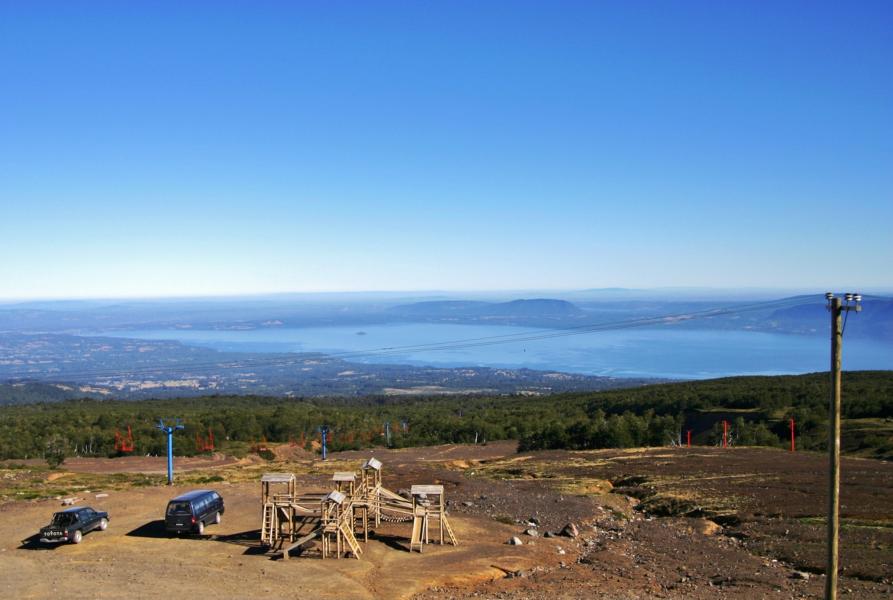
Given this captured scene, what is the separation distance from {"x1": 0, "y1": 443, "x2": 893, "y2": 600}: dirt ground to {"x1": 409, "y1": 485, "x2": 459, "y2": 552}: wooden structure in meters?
0.48

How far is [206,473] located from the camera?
115 feet

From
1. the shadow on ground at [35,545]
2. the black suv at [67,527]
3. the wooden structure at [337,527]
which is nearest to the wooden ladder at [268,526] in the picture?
the wooden structure at [337,527]

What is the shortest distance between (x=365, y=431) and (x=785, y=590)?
1767 inches

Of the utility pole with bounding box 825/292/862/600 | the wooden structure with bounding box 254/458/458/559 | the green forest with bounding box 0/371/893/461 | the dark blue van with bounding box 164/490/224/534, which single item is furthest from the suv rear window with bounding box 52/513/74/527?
the green forest with bounding box 0/371/893/461

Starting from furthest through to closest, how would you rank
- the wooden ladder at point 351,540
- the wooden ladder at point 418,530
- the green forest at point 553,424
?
the green forest at point 553,424
the wooden ladder at point 418,530
the wooden ladder at point 351,540

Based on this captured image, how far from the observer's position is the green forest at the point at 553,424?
47188 mm

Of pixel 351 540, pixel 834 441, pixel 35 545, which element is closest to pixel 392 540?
pixel 351 540

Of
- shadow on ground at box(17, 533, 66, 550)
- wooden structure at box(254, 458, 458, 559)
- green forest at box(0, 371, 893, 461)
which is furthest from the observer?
green forest at box(0, 371, 893, 461)

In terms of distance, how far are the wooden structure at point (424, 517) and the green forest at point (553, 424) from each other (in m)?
28.3

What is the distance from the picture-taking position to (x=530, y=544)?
20016 mm

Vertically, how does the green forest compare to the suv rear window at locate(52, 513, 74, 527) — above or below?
below

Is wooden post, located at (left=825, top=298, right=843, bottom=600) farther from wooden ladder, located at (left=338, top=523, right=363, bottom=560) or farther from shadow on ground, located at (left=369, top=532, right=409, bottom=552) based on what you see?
wooden ladder, located at (left=338, top=523, right=363, bottom=560)

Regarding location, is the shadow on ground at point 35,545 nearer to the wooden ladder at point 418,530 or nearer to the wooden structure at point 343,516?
the wooden structure at point 343,516

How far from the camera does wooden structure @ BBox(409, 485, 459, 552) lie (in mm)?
19297
